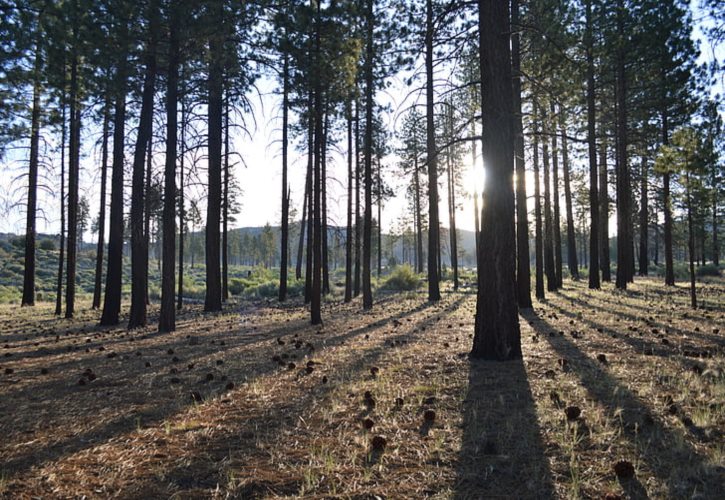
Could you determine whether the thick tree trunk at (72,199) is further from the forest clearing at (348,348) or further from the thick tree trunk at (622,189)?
the thick tree trunk at (622,189)

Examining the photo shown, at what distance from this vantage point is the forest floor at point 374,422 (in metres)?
2.33

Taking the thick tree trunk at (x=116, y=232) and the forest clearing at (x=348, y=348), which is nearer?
the forest clearing at (x=348, y=348)

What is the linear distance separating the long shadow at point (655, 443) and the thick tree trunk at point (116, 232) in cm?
1240

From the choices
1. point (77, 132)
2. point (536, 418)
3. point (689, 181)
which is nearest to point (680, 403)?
point (536, 418)

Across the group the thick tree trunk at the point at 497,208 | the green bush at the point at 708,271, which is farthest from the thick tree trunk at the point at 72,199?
the green bush at the point at 708,271

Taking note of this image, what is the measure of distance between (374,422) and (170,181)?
8.43m

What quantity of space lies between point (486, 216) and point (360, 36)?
7623 millimetres

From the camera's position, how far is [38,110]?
1327 centimetres

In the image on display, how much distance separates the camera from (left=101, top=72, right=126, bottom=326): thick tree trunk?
12344 millimetres

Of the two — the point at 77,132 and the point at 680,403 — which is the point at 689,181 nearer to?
the point at 680,403

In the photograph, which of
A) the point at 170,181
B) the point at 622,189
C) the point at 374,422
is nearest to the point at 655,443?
the point at 374,422

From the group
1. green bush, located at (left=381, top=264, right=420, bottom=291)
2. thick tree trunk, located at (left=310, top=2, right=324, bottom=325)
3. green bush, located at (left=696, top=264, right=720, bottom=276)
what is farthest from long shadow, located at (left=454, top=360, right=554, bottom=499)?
green bush, located at (left=696, top=264, right=720, bottom=276)

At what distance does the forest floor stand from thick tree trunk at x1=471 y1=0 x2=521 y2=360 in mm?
→ 438

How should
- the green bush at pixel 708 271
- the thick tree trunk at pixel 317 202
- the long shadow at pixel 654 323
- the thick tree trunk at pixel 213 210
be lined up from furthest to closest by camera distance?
the green bush at pixel 708 271 → the thick tree trunk at pixel 213 210 → the thick tree trunk at pixel 317 202 → the long shadow at pixel 654 323
